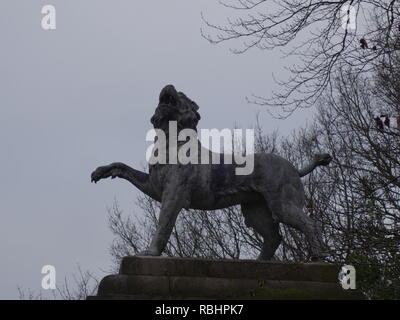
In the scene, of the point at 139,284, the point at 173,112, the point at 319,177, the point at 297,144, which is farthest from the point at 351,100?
the point at 139,284

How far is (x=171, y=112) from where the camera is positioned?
9.05 meters

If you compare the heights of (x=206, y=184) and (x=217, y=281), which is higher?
(x=206, y=184)

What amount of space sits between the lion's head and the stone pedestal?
169 centimetres

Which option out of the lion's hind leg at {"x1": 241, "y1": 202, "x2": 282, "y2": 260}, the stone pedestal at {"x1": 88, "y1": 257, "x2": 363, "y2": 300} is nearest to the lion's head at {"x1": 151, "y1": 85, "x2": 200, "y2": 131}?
the lion's hind leg at {"x1": 241, "y1": 202, "x2": 282, "y2": 260}

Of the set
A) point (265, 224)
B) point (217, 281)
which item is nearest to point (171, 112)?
point (265, 224)

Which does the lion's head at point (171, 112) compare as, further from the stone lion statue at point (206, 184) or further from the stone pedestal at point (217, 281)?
the stone pedestal at point (217, 281)

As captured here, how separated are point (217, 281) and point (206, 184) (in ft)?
4.01

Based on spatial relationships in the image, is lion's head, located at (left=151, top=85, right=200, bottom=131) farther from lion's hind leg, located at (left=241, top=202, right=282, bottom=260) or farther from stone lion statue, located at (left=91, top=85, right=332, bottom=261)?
lion's hind leg, located at (left=241, top=202, right=282, bottom=260)

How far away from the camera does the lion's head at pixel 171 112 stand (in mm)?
9047

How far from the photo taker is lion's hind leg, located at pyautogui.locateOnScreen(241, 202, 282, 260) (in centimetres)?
928

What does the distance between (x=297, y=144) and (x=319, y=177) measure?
2.08 m

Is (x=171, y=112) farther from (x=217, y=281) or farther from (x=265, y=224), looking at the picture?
(x=217, y=281)

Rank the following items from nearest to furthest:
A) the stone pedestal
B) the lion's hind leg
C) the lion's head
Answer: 1. the stone pedestal
2. the lion's head
3. the lion's hind leg
